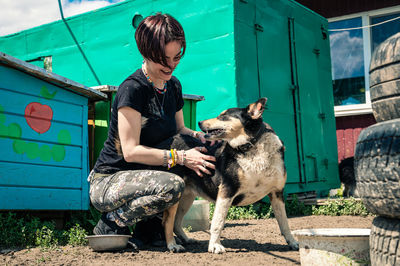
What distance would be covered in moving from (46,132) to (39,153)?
0.22 metres

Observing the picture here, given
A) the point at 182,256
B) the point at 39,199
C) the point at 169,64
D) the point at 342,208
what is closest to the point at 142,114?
the point at 169,64

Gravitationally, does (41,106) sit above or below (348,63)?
below

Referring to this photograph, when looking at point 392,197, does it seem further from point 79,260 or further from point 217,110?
point 217,110

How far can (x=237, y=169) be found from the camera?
3.05 meters

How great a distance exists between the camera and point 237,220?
5.45 meters

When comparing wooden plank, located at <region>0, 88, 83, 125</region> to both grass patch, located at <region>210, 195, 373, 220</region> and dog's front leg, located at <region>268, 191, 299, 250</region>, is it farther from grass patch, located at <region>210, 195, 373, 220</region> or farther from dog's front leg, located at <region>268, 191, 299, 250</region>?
grass patch, located at <region>210, 195, 373, 220</region>

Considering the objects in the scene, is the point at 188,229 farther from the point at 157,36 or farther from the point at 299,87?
the point at 299,87

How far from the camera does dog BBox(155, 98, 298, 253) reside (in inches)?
120

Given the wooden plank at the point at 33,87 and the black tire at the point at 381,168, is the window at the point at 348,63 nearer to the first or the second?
the wooden plank at the point at 33,87

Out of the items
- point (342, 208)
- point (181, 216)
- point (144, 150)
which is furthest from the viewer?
point (342, 208)

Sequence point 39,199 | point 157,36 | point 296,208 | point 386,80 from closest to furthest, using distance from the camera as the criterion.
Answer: point 386,80
point 157,36
point 39,199
point 296,208

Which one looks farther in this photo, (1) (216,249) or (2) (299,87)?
(2) (299,87)

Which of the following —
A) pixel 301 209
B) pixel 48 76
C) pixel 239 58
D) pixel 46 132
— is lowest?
pixel 301 209

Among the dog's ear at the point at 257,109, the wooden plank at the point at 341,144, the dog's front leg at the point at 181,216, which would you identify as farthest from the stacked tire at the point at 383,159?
the wooden plank at the point at 341,144
